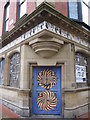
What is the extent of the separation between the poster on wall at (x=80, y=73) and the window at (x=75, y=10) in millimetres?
2983

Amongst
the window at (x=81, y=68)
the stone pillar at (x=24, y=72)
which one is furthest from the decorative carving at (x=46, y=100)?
the window at (x=81, y=68)

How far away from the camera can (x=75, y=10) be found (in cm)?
671

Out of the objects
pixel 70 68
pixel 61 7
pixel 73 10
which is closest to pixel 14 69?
pixel 70 68

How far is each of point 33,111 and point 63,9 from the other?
5393mm

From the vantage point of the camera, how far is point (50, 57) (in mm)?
5238

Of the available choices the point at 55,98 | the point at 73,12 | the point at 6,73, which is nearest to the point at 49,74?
the point at 55,98

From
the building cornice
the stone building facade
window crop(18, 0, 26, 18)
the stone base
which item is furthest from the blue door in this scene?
window crop(18, 0, 26, 18)

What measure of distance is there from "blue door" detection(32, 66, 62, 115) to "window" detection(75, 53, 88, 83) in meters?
1.17

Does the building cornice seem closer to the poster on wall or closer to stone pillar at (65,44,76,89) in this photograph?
stone pillar at (65,44,76,89)

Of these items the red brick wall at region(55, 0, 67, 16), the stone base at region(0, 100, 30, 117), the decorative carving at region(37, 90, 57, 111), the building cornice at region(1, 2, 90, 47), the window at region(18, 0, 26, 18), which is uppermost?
the window at region(18, 0, 26, 18)

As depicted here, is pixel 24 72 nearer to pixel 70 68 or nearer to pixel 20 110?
pixel 20 110

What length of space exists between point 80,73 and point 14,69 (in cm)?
384

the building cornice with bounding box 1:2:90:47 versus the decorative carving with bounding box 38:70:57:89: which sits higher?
the building cornice with bounding box 1:2:90:47

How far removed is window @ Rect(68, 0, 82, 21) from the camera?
6454 millimetres
